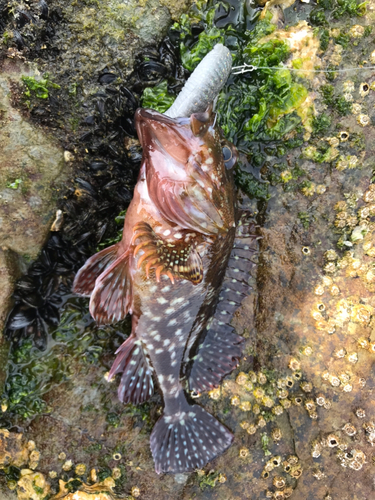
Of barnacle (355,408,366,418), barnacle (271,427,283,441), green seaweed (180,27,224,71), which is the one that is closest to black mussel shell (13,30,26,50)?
green seaweed (180,27,224,71)

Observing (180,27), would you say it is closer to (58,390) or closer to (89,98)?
(89,98)

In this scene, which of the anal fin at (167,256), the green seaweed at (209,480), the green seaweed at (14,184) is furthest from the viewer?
the green seaweed at (209,480)

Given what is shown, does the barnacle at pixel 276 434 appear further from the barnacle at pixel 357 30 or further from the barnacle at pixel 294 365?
the barnacle at pixel 357 30

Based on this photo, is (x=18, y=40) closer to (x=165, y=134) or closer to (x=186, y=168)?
(x=165, y=134)

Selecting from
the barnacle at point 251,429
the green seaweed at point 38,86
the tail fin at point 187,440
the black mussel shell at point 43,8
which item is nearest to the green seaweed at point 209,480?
the tail fin at point 187,440

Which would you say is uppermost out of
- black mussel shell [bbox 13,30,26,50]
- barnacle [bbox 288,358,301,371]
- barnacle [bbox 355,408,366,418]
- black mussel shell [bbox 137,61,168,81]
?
black mussel shell [bbox 13,30,26,50]

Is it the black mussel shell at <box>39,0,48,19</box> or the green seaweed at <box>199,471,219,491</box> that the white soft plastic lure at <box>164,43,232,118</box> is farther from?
the green seaweed at <box>199,471,219,491</box>

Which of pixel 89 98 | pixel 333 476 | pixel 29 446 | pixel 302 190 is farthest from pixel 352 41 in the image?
pixel 29 446
